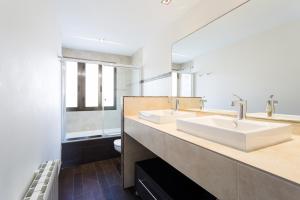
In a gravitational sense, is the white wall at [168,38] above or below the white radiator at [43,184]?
above

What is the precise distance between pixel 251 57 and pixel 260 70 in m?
0.13

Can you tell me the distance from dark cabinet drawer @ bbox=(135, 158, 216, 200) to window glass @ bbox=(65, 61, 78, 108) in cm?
240

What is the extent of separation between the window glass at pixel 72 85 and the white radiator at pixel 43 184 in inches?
93.1

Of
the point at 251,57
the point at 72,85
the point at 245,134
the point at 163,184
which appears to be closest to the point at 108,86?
the point at 72,85

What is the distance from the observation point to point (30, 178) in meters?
1.02

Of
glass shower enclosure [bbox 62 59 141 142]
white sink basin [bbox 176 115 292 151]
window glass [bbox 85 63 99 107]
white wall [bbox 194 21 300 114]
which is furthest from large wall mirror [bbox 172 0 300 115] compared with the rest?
window glass [bbox 85 63 99 107]

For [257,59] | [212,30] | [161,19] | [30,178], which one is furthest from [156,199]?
[161,19]

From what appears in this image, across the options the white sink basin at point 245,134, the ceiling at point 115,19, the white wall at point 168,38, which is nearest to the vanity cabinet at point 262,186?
the white sink basin at point 245,134

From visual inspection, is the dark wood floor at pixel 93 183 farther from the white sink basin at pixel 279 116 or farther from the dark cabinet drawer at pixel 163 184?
the white sink basin at pixel 279 116

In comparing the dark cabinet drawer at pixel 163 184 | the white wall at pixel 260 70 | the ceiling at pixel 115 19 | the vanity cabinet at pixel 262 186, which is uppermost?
the ceiling at pixel 115 19

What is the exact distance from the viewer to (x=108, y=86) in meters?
3.62

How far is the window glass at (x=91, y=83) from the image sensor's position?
3.56 meters

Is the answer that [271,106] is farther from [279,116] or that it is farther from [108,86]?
[108,86]

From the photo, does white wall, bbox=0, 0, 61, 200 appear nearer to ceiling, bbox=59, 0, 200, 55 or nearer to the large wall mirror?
ceiling, bbox=59, 0, 200, 55
